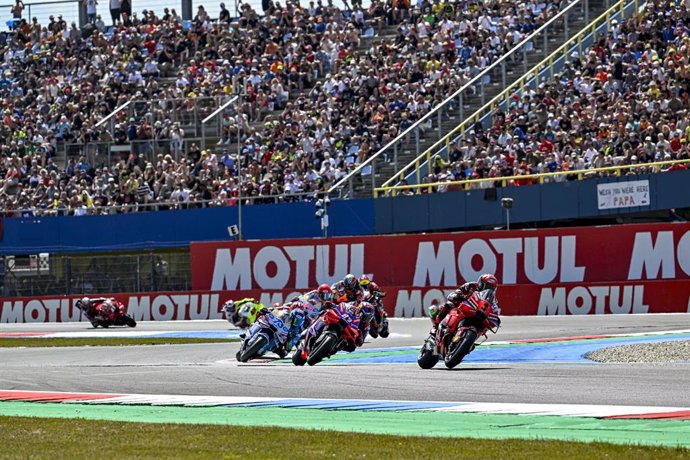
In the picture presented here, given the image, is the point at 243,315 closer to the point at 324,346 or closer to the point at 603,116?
the point at 324,346

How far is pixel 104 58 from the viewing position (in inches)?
1986

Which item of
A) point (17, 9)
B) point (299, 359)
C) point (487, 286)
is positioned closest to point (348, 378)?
point (487, 286)

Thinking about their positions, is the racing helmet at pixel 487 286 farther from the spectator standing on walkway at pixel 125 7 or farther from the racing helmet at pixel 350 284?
the spectator standing on walkway at pixel 125 7

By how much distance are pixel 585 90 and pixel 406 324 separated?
8627mm

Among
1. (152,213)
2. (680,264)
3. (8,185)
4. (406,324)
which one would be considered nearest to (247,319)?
(406,324)

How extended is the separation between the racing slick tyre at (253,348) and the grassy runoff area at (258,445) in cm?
879

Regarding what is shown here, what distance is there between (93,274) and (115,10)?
57.2 feet

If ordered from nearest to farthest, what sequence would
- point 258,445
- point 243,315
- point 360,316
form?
point 258,445, point 360,316, point 243,315

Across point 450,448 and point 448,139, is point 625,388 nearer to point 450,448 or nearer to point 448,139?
point 450,448

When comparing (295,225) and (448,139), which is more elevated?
(448,139)

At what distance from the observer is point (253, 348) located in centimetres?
2067

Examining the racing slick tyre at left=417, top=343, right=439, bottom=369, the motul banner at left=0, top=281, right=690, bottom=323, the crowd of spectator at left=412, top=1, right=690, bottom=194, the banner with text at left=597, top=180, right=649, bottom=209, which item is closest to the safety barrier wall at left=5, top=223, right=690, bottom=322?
the motul banner at left=0, top=281, right=690, bottom=323

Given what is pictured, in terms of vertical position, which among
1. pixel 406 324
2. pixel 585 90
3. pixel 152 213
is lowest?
pixel 406 324

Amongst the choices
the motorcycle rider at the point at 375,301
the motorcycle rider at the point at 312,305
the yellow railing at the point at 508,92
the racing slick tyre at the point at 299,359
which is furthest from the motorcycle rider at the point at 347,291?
the yellow railing at the point at 508,92
